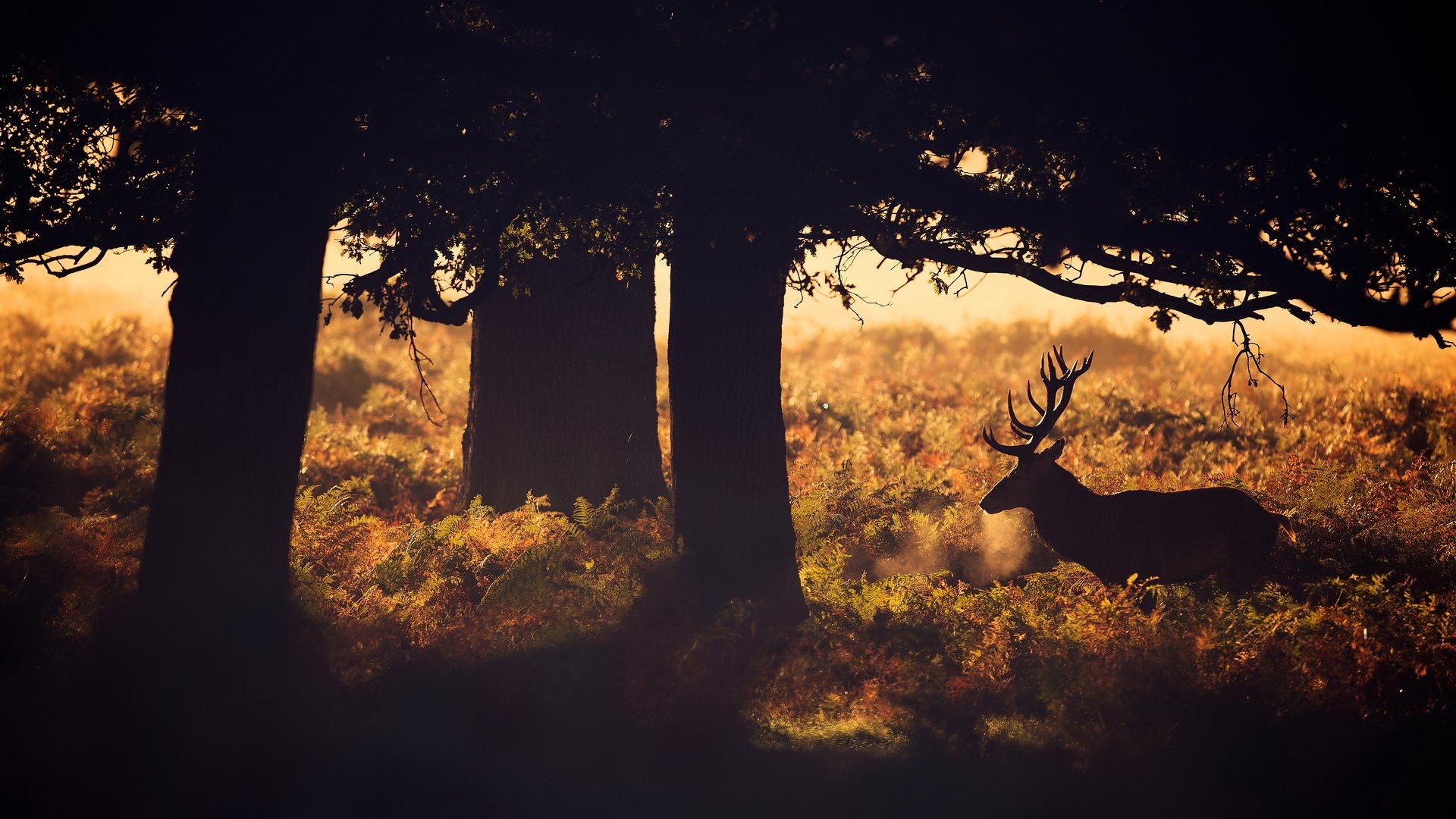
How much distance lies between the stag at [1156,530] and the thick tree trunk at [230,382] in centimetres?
598

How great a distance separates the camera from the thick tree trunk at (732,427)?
30.7ft

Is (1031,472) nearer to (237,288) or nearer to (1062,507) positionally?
(1062,507)

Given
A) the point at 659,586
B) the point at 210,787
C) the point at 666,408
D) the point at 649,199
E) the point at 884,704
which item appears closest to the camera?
the point at 210,787

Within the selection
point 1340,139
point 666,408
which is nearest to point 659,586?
point 1340,139

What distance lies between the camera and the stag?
9219 mm

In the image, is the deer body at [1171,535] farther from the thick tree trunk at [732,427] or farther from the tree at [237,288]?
the tree at [237,288]

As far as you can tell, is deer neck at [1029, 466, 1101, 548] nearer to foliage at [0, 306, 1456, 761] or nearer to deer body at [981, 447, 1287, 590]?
deer body at [981, 447, 1287, 590]

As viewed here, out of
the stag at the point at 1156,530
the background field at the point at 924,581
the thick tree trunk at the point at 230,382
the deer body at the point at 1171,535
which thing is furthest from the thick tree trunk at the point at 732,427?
the thick tree trunk at the point at 230,382

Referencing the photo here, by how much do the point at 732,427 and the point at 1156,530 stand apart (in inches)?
157

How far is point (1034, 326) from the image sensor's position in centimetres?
3197

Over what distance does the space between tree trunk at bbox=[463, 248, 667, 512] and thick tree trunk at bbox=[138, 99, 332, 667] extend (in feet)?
14.1

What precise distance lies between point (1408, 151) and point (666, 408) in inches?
569

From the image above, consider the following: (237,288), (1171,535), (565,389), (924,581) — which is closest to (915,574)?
(924,581)

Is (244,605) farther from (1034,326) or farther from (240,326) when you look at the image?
(1034,326)
